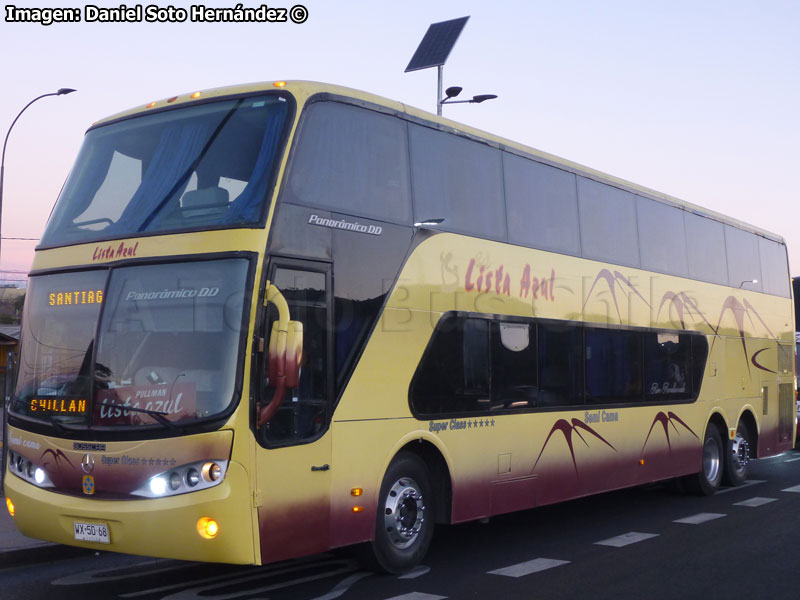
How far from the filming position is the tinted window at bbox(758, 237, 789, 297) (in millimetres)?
17312

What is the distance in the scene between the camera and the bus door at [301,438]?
711 cm

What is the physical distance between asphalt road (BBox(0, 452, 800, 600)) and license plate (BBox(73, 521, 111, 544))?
0.71m

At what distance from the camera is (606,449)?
12.0 meters

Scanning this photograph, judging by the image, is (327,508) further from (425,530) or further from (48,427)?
(48,427)

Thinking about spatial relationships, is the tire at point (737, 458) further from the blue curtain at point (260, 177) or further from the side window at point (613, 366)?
the blue curtain at point (260, 177)

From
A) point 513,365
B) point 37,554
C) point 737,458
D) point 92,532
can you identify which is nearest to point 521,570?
point 513,365

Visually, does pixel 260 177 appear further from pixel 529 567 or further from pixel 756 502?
pixel 756 502

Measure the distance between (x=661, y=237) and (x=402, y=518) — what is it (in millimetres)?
7042

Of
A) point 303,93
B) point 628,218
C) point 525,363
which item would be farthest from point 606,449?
point 303,93

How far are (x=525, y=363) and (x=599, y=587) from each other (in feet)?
10.1

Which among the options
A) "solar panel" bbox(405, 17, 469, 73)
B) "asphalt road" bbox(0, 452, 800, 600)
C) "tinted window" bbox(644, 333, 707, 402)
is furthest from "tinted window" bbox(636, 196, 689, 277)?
"solar panel" bbox(405, 17, 469, 73)

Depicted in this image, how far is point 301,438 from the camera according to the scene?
748 cm

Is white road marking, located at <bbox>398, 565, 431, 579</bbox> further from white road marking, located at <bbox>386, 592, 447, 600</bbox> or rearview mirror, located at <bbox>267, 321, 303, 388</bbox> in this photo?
rearview mirror, located at <bbox>267, 321, 303, 388</bbox>

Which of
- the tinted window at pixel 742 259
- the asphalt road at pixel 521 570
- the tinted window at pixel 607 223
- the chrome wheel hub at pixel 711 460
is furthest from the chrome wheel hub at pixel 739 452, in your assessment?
the tinted window at pixel 607 223
